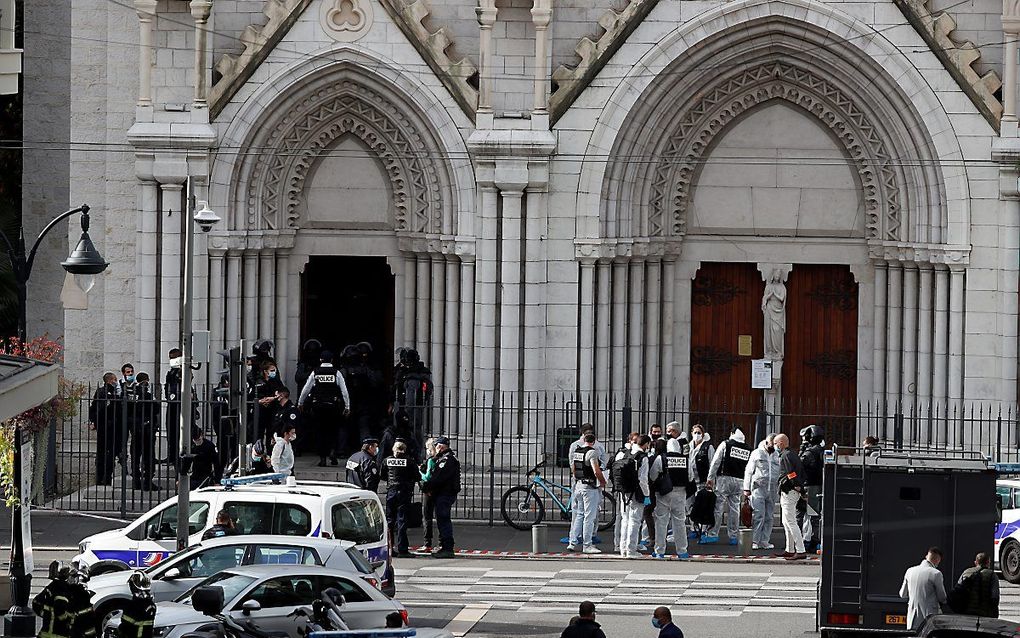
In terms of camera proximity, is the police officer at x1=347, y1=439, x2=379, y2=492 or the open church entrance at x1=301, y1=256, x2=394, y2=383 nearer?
the police officer at x1=347, y1=439, x2=379, y2=492

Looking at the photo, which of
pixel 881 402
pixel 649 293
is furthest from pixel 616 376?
pixel 881 402

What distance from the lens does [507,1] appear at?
30.1m

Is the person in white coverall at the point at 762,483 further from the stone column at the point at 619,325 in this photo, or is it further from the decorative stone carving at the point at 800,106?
the decorative stone carving at the point at 800,106

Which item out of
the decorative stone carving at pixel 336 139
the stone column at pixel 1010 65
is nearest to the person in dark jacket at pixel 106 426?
the decorative stone carving at pixel 336 139

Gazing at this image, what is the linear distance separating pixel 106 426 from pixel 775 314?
9756 mm

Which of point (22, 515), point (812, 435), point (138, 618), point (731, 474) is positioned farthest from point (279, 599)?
point (812, 435)

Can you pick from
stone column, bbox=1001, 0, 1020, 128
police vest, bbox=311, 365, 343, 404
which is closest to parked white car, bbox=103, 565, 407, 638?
police vest, bbox=311, 365, 343, 404

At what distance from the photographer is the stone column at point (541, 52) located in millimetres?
29891

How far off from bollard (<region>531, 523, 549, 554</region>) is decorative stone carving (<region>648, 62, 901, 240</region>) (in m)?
6.43

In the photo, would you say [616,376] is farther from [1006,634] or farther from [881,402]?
[1006,634]

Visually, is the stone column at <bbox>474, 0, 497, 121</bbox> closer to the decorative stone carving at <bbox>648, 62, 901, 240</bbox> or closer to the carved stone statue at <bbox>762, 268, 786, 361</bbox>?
the decorative stone carving at <bbox>648, 62, 901, 240</bbox>

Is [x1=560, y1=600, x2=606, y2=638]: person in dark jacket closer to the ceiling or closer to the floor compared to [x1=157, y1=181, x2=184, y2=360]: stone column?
closer to the floor

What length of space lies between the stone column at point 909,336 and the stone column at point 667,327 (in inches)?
132

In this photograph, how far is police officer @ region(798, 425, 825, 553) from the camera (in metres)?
26.4
